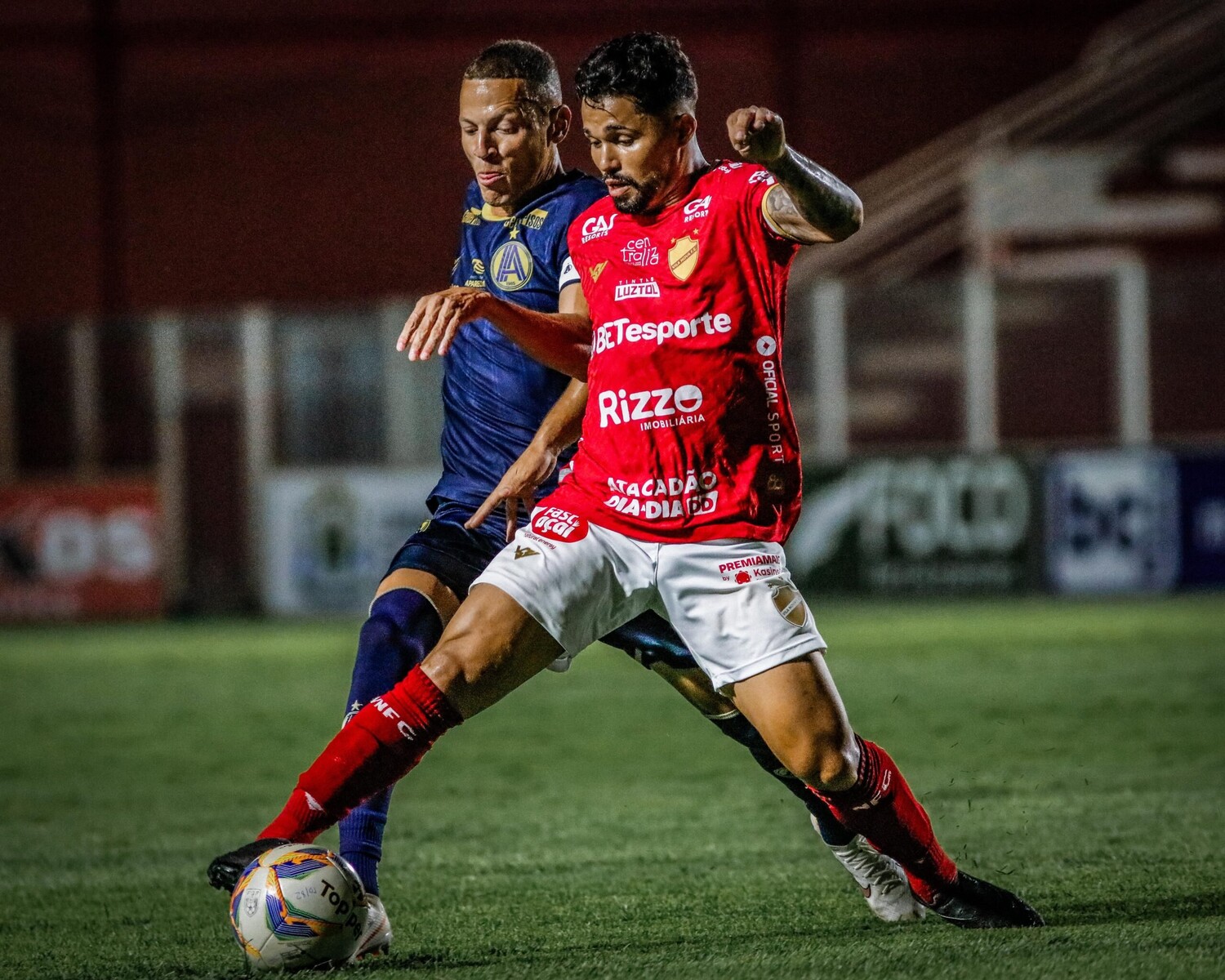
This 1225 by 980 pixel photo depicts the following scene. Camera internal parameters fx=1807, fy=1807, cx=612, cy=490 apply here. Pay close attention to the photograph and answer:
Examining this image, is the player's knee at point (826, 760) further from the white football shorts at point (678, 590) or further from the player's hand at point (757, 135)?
the player's hand at point (757, 135)

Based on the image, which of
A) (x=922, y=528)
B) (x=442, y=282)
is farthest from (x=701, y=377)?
(x=442, y=282)

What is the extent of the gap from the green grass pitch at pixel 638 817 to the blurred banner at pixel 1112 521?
10.4 feet

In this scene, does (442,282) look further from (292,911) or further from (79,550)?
(292,911)

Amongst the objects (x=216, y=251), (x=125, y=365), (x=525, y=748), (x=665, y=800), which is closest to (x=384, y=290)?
(x=216, y=251)

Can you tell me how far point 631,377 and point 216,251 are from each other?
19.4 metres

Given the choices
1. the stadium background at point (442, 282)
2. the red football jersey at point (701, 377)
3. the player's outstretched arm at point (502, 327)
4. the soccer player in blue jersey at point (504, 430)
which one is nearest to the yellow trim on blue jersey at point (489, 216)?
the soccer player in blue jersey at point (504, 430)

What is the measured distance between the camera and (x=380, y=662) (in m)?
4.41

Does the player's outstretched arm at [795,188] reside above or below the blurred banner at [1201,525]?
above

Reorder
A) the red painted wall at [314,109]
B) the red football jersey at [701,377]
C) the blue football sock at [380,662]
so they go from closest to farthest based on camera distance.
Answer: the red football jersey at [701,377], the blue football sock at [380,662], the red painted wall at [314,109]

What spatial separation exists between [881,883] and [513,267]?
187 centimetres

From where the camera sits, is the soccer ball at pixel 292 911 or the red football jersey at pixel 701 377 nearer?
the soccer ball at pixel 292 911

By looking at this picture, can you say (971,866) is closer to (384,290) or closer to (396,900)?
(396,900)

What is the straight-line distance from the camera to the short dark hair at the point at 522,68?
15.4ft

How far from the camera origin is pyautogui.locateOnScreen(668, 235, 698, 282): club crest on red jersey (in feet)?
13.4
